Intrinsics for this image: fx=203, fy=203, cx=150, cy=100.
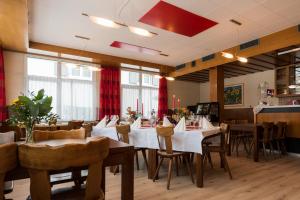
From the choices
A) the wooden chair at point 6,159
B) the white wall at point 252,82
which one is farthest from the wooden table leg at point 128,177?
the white wall at point 252,82

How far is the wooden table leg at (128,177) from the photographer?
157cm

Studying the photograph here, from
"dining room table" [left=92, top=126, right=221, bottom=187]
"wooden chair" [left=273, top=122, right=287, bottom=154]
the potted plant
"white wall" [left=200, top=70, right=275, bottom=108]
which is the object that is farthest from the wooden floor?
"white wall" [left=200, top=70, right=275, bottom=108]

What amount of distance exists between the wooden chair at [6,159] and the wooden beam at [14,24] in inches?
134

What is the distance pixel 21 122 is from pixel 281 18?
5.46m

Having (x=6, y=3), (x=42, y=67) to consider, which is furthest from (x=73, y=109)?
(x=6, y=3)

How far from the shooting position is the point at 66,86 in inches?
293

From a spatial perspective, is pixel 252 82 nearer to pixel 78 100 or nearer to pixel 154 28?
pixel 154 28

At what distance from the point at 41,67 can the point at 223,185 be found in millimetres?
6772

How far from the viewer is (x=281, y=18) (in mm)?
4668

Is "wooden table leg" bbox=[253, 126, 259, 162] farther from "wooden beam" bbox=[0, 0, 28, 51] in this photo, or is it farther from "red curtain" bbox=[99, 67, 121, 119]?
"wooden beam" bbox=[0, 0, 28, 51]

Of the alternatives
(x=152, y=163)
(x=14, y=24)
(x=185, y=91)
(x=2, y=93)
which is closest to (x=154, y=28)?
(x=14, y=24)

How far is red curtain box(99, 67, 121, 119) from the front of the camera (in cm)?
786

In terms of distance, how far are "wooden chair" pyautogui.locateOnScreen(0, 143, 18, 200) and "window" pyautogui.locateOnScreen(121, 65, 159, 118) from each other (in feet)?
24.4

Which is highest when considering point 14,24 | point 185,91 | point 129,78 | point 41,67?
point 14,24
